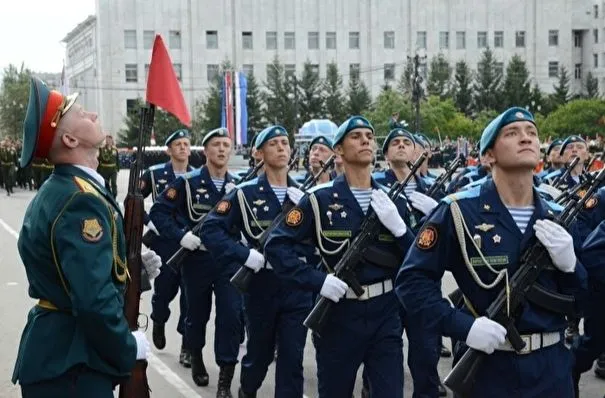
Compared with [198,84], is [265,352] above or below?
below

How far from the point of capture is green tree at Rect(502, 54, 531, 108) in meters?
75.4

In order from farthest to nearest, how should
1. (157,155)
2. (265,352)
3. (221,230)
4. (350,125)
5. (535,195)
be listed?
(157,155), (221,230), (265,352), (350,125), (535,195)

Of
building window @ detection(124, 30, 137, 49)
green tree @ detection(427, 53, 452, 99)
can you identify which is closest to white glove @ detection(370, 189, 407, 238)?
green tree @ detection(427, 53, 452, 99)

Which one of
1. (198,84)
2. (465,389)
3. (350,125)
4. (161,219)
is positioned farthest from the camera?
(198,84)

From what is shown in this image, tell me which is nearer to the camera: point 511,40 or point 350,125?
point 350,125

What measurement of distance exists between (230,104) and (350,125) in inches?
1583

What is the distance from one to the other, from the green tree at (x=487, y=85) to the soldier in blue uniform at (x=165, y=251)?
2722 inches

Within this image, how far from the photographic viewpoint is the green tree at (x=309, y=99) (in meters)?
73.4

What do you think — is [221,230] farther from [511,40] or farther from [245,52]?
[511,40]

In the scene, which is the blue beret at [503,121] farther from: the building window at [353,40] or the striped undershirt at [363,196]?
the building window at [353,40]

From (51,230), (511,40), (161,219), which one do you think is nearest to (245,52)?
Answer: (511,40)

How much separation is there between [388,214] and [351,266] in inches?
15.2

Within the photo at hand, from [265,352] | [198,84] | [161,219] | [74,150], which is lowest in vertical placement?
[265,352]

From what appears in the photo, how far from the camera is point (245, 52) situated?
264 feet
